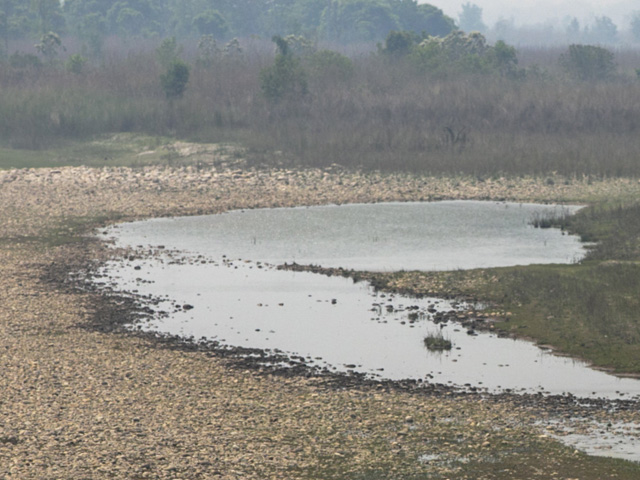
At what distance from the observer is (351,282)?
109 feet

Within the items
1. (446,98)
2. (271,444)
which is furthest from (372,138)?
(271,444)

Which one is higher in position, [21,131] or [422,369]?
[21,131]

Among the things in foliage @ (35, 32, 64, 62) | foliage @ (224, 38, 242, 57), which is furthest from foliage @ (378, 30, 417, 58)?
foliage @ (35, 32, 64, 62)

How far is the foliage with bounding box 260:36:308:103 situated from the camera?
3095 inches

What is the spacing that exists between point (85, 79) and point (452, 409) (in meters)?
74.3

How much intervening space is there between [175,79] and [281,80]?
910cm

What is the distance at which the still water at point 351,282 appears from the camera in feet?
75.2

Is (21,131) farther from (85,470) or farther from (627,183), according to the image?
(85,470)

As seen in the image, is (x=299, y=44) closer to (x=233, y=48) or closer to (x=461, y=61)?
(x=233, y=48)

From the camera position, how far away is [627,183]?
58875 mm

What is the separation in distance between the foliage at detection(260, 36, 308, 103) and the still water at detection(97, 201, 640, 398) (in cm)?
2841

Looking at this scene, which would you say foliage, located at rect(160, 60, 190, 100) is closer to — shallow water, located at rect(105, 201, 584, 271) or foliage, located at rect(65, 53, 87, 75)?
foliage, located at rect(65, 53, 87, 75)

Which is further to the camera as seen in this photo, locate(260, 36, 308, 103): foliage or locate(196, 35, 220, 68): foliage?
locate(196, 35, 220, 68): foliage

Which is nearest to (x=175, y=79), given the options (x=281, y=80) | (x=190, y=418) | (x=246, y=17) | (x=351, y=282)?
(x=281, y=80)
